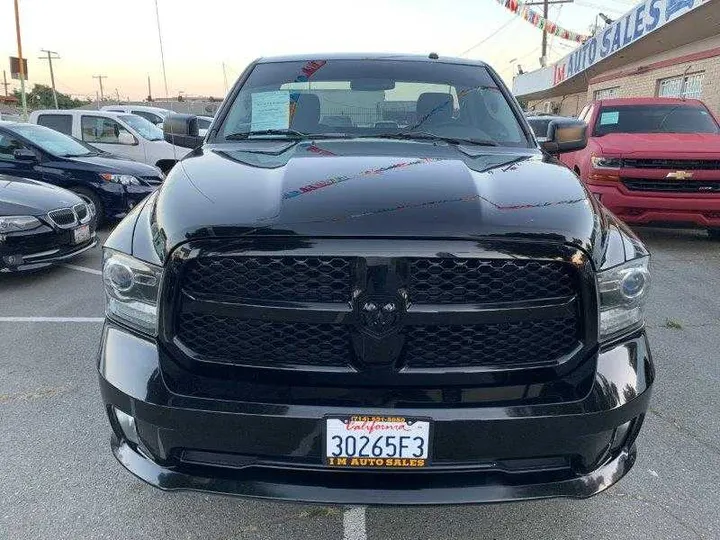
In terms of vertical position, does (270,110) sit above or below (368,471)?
above

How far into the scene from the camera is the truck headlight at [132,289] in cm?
188

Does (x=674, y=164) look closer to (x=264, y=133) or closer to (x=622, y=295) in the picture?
(x=264, y=133)

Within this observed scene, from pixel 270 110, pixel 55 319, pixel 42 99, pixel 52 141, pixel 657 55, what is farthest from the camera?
pixel 42 99

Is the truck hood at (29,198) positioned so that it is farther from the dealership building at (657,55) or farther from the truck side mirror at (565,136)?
the dealership building at (657,55)

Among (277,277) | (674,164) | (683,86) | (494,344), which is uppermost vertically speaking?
(683,86)

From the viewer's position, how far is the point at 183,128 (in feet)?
12.2

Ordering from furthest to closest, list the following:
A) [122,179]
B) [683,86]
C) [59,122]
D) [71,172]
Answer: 1. [683,86]
2. [59,122]
3. [122,179]
4. [71,172]

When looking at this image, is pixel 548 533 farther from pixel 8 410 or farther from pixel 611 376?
pixel 8 410

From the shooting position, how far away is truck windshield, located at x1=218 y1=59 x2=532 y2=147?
3.13 meters

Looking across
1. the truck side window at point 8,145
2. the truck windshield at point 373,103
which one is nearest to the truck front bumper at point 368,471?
the truck windshield at point 373,103

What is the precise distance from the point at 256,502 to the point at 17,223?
4.31 m

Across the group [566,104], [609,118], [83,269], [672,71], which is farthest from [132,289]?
[566,104]

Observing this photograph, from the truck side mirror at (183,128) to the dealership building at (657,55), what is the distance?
507 inches

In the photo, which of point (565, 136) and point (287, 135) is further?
point (565, 136)
